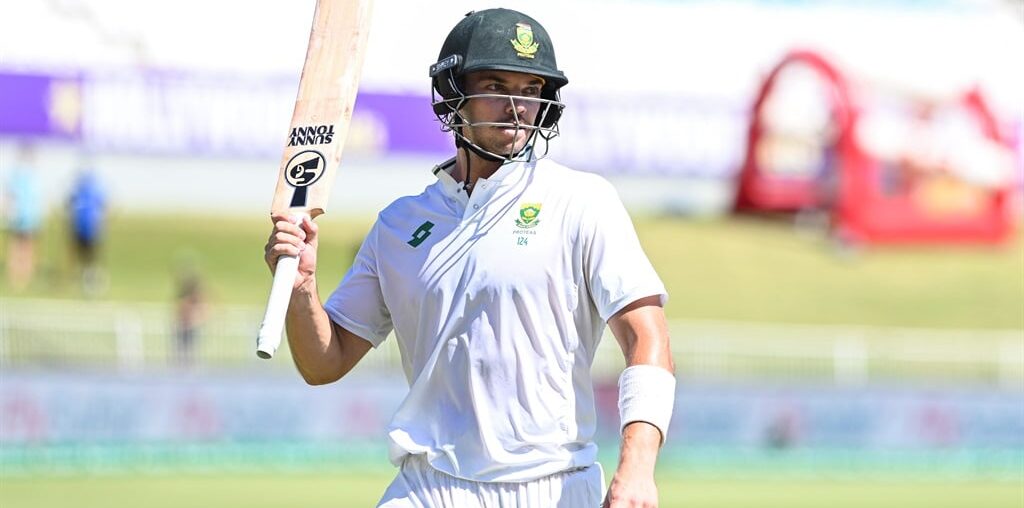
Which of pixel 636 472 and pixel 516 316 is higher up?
pixel 516 316

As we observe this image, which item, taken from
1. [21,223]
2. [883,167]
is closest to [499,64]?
[21,223]

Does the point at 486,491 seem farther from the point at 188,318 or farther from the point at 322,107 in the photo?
the point at 188,318

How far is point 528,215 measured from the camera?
4.59 m

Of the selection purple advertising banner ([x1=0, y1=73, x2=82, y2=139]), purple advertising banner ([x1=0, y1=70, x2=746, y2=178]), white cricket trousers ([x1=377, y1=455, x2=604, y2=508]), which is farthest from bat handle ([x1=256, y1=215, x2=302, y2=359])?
purple advertising banner ([x1=0, y1=73, x2=82, y2=139])

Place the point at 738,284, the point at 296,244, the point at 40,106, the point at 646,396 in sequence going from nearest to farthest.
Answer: the point at 646,396 → the point at 296,244 → the point at 40,106 → the point at 738,284

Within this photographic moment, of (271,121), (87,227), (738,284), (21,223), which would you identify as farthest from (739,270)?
(21,223)

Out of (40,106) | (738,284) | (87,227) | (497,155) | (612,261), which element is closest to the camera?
(612,261)

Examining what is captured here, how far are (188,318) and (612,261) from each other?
52.0 ft

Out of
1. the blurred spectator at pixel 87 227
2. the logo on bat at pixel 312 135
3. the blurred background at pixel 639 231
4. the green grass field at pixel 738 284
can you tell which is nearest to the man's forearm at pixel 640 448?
the logo on bat at pixel 312 135

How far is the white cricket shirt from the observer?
4508 mm

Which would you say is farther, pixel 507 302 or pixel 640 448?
pixel 507 302

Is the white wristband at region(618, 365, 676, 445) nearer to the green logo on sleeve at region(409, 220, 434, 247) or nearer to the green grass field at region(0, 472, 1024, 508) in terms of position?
the green logo on sleeve at region(409, 220, 434, 247)

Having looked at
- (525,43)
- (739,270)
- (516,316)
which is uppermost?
(739,270)

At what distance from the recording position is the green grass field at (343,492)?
13672mm
